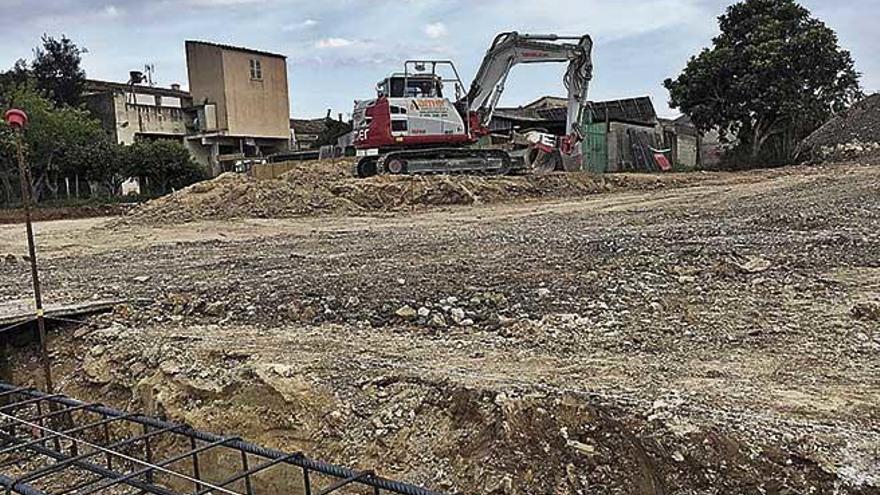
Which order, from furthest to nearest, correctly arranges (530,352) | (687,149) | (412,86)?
(687,149)
(412,86)
(530,352)

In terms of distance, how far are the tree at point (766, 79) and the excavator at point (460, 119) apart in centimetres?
649

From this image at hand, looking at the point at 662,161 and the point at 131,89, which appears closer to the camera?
the point at 662,161

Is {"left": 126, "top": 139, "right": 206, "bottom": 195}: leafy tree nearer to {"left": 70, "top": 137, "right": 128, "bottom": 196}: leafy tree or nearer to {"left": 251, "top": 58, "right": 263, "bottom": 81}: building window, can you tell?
{"left": 70, "top": 137, "right": 128, "bottom": 196}: leafy tree

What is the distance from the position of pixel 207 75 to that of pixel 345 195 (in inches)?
788

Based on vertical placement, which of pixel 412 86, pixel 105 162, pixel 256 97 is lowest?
pixel 105 162

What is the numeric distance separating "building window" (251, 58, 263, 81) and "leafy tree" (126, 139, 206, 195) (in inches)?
323

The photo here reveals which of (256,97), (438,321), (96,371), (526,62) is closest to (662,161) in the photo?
(526,62)

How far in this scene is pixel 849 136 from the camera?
2331 centimetres

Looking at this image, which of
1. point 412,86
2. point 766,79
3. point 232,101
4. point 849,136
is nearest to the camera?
point 412,86

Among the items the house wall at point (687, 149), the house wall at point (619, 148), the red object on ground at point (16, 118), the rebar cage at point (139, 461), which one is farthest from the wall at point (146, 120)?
the red object on ground at point (16, 118)

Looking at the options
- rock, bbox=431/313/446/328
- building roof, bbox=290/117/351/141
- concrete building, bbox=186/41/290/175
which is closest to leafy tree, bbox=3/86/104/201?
concrete building, bbox=186/41/290/175

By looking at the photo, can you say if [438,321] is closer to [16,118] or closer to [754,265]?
[754,265]

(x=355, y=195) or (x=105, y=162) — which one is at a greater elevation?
(x=105, y=162)

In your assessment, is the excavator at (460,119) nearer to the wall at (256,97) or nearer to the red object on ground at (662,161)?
the red object on ground at (662,161)
